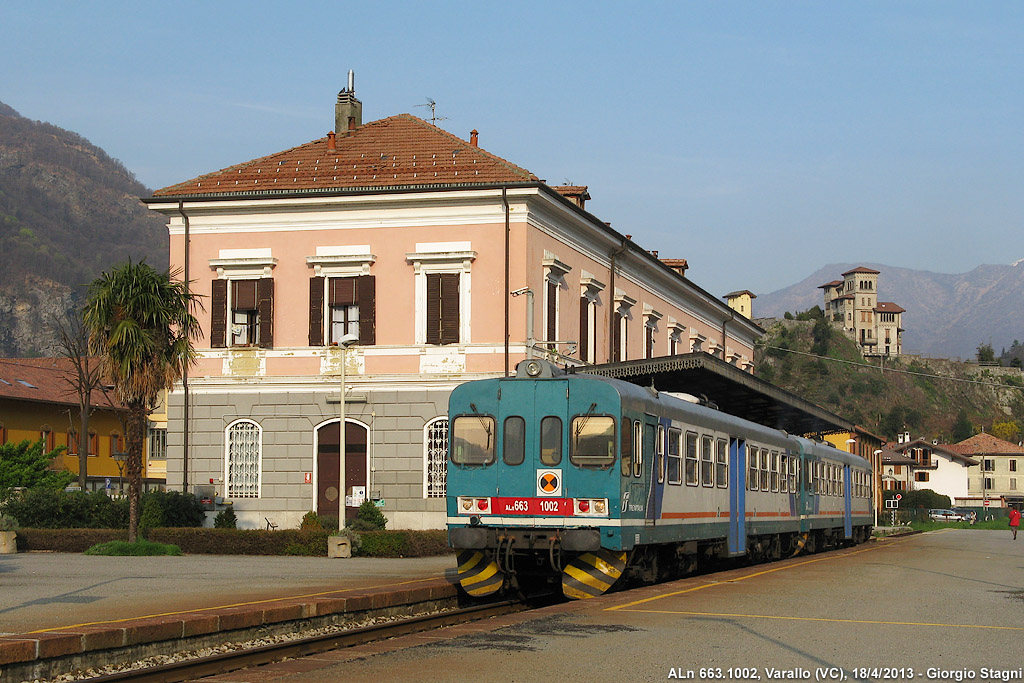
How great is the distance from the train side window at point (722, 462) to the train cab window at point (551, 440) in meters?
5.72

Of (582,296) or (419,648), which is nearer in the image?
(419,648)

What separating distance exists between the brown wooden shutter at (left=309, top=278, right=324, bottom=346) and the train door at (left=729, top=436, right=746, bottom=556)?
1337cm

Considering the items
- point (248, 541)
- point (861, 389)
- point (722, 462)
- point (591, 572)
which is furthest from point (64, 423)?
point (861, 389)

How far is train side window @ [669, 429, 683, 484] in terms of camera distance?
18.9 meters

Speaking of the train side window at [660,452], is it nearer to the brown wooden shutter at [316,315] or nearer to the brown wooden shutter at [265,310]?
the brown wooden shutter at [316,315]

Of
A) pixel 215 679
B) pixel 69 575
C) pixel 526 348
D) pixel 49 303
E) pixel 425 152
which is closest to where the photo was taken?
pixel 215 679

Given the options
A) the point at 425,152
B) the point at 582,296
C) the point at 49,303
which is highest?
the point at 49,303

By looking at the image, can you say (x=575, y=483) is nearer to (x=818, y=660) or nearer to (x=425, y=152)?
(x=818, y=660)

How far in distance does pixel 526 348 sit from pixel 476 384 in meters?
14.7

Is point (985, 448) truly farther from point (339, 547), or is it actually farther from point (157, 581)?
point (157, 581)

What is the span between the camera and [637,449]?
676 inches

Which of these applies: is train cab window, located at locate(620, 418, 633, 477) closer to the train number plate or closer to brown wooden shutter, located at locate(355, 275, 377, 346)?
the train number plate

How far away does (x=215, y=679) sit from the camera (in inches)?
401

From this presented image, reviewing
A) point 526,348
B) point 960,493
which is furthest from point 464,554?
point 960,493
